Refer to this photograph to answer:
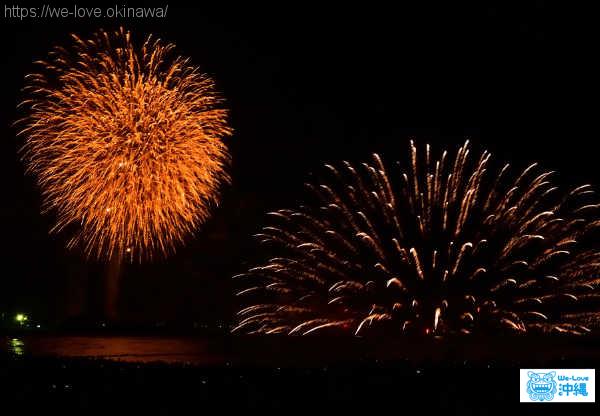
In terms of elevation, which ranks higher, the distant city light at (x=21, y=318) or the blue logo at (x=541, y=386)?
the distant city light at (x=21, y=318)

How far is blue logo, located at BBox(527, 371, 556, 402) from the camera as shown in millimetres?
16656

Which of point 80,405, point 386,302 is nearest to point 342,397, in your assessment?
point 80,405

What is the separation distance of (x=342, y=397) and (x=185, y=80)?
763 inches

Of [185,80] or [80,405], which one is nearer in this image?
[80,405]

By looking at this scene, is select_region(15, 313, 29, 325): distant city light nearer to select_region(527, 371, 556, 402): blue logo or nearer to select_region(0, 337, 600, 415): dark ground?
select_region(0, 337, 600, 415): dark ground

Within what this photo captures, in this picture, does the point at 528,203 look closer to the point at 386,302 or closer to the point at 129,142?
the point at 386,302

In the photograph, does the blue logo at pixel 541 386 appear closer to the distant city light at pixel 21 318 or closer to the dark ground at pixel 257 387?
the dark ground at pixel 257 387

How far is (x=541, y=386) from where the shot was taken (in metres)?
17.0

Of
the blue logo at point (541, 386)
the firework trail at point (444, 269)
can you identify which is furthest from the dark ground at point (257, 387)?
the firework trail at point (444, 269)

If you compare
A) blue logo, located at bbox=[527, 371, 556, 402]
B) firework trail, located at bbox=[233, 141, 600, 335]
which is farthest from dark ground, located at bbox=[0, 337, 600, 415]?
firework trail, located at bbox=[233, 141, 600, 335]

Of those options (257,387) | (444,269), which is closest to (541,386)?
(257,387)

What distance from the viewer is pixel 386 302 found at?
34.9 metres

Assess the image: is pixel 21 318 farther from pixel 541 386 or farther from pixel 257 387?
pixel 541 386

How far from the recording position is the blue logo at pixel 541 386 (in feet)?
54.6
